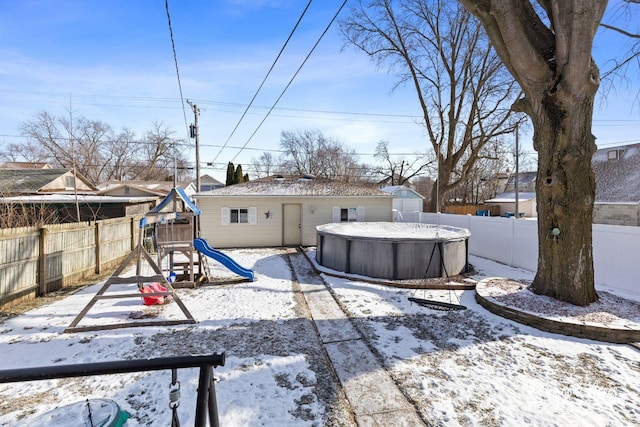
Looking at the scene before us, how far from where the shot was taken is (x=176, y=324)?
16.7 ft

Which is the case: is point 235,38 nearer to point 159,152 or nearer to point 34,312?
point 34,312

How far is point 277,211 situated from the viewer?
13742 mm

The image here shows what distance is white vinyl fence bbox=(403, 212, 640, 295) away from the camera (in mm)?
6484

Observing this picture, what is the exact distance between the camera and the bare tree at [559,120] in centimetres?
512

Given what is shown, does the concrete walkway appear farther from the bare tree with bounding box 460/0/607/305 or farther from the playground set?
the bare tree with bounding box 460/0/607/305

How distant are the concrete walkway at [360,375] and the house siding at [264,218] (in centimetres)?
791

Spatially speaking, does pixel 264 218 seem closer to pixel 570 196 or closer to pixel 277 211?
pixel 277 211

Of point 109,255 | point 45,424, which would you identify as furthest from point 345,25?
point 45,424

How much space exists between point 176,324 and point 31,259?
3.75 metres

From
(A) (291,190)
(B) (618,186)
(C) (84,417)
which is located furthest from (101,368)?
(B) (618,186)

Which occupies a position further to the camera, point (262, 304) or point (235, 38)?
point (235, 38)

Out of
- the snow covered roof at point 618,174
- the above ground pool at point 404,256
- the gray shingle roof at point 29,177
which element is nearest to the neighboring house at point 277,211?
the above ground pool at point 404,256

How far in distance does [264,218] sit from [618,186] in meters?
22.8

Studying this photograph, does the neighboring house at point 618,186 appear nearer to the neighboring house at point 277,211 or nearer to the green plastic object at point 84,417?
the neighboring house at point 277,211
